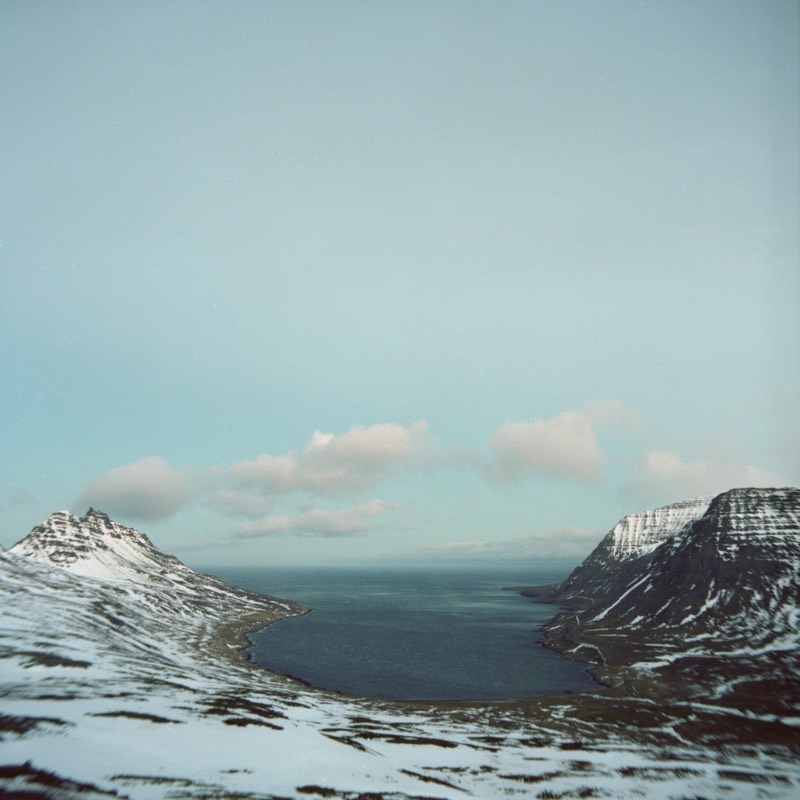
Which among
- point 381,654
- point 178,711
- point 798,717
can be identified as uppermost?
point 178,711


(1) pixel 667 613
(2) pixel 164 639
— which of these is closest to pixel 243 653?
(2) pixel 164 639

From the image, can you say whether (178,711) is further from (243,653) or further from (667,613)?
(667,613)

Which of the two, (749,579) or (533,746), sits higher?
(749,579)

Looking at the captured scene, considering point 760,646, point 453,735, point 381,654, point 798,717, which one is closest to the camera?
point 453,735

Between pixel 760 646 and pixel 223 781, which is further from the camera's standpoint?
pixel 760 646

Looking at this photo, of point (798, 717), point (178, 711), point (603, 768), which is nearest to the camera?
point (603, 768)

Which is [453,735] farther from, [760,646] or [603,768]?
[760,646]

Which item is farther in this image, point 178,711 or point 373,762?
point 178,711

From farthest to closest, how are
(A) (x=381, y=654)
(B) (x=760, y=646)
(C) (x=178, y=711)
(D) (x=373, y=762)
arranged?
(A) (x=381, y=654)
(B) (x=760, y=646)
(C) (x=178, y=711)
(D) (x=373, y=762)

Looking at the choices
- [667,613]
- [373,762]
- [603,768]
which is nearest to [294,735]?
[373,762]
